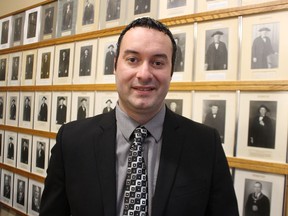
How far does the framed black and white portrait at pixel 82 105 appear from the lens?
5.46 feet

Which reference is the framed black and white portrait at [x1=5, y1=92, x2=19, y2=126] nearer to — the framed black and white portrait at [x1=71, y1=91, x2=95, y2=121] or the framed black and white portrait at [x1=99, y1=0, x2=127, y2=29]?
the framed black and white portrait at [x1=71, y1=91, x2=95, y2=121]

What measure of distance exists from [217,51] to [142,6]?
1.61 ft

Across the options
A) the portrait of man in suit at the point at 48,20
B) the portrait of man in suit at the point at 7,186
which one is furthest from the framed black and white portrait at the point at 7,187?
the portrait of man in suit at the point at 48,20

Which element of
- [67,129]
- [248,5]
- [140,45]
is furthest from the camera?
[248,5]

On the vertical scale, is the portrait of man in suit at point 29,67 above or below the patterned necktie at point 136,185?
above

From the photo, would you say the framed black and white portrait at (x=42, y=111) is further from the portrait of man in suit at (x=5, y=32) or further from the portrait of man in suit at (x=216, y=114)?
the portrait of man in suit at (x=216, y=114)

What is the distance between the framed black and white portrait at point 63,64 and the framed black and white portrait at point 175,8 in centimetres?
68

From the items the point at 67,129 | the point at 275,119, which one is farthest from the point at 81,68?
the point at 275,119

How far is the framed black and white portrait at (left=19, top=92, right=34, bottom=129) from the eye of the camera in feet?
6.63

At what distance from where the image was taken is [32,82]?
2.04 m

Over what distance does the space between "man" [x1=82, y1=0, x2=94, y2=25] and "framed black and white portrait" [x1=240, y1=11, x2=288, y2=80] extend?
921 mm

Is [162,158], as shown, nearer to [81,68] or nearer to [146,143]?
[146,143]

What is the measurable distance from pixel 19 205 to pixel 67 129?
143 cm

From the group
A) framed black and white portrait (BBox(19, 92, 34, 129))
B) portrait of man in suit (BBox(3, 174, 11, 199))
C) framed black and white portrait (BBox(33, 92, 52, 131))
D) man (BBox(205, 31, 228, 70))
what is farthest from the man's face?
portrait of man in suit (BBox(3, 174, 11, 199))
